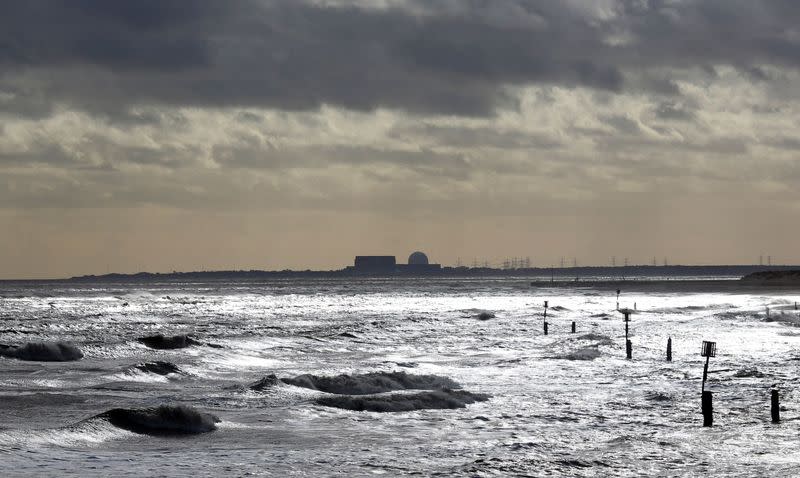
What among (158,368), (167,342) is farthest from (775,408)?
(167,342)

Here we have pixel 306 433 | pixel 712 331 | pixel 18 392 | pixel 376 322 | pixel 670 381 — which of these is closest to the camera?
pixel 306 433

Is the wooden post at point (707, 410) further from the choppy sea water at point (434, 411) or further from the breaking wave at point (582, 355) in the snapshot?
the breaking wave at point (582, 355)

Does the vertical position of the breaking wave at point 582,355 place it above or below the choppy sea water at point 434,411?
above

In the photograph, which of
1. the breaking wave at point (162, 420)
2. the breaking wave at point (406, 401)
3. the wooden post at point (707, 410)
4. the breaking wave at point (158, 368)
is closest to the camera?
the breaking wave at point (162, 420)

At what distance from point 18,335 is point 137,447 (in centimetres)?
4995

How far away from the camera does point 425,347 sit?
59844 millimetres

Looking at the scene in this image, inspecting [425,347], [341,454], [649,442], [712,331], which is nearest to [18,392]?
[341,454]

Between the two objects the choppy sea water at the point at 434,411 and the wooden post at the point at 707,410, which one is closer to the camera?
the choppy sea water at the point at 434,411

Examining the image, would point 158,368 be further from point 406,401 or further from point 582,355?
point 582,355

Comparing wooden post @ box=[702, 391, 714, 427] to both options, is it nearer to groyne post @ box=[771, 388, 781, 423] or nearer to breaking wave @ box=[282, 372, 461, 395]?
groyne post @ box=[771, 388, 781, 423]

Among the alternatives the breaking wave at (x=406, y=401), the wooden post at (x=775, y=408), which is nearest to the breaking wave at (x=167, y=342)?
the breaking wave at (x=406, y=401)

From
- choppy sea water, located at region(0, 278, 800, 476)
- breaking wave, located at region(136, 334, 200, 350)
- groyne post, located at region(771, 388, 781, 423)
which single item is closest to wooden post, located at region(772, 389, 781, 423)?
groyne post, located at region(771, 388, 781, 423)

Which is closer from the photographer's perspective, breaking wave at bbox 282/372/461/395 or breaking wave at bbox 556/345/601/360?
breaking wave at bbox 282/372/461/395

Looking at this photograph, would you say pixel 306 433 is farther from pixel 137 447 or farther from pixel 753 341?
pixel 753 341
